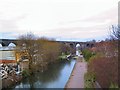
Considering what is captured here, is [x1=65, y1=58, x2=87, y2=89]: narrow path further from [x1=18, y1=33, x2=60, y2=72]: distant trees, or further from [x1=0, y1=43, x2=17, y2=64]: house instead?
[x1=0, y1=43, x2=17, y2=64]: house

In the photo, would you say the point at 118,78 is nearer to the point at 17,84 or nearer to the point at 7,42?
the point at 17,84

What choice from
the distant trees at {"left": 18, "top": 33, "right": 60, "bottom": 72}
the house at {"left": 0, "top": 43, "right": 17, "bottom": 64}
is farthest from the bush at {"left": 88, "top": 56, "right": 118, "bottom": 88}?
the house at {"left": 0, "top": 43, "right": 17, "bottom": 64}

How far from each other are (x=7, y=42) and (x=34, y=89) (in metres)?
28.7

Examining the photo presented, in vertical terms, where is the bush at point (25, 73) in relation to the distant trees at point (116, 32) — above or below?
below

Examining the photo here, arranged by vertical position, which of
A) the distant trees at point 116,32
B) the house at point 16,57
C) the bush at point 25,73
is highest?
the distant trees at point 116,32

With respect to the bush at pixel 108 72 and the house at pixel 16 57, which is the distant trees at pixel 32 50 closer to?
the house at pixel 16 57

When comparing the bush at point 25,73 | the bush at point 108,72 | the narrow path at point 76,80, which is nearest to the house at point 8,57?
the bush at point 25,73

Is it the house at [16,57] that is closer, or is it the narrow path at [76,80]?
the narrow path at [76,80]

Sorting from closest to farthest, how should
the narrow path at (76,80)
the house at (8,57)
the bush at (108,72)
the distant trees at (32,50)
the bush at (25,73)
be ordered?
the bush at (108,72) → the narrow path at (76,80) → the bush at (25,73) → the distant trees at (32,50) → the house at (8,57)

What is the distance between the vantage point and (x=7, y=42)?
47.5 metres

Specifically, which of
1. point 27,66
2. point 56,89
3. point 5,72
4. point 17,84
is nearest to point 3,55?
point 27,66

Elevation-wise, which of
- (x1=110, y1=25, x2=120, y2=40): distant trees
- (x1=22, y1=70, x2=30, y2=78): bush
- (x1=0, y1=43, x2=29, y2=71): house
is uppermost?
(x1=110, y1=25, x2=120, y2=40): distant trees

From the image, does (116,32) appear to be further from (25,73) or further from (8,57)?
(8,57)

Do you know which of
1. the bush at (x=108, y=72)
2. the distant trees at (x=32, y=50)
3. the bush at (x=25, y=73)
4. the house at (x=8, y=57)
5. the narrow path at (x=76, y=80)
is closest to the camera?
the bush at (x=108, y=72)
